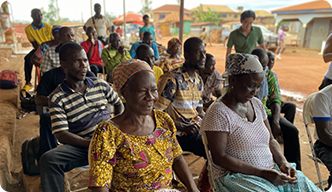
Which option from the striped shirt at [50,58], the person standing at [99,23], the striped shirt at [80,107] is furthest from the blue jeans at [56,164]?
the person standing at [99,23]

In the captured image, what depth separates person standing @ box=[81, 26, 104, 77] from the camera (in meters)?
5.64

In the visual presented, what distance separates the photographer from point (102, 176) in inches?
54.9

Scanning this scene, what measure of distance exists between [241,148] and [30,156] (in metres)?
2.56

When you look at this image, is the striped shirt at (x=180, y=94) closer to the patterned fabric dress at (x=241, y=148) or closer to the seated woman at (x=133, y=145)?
the patterned fabric dress at (x=241, y=148)

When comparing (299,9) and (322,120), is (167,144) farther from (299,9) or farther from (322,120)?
(299,9)

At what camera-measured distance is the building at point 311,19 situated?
61.1ft

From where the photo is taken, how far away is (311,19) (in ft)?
62.9

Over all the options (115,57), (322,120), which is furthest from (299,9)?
(322,120)

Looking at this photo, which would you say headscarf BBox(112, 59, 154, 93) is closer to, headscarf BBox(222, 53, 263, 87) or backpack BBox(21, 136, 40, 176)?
headscarf BBox(222, 53, 263, 87)

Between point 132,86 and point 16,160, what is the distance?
3.22 metres

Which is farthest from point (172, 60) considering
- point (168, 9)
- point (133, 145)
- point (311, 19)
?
point (168, 9)

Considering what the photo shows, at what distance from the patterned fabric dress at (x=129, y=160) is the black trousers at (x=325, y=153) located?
175 centimetres

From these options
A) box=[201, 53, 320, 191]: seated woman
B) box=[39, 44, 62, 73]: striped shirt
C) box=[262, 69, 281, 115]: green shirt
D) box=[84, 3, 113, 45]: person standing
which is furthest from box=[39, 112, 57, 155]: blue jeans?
box=[84, 3, 113, 45]: person standing

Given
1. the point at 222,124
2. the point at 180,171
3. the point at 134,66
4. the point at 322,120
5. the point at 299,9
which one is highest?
the point at 299,9
